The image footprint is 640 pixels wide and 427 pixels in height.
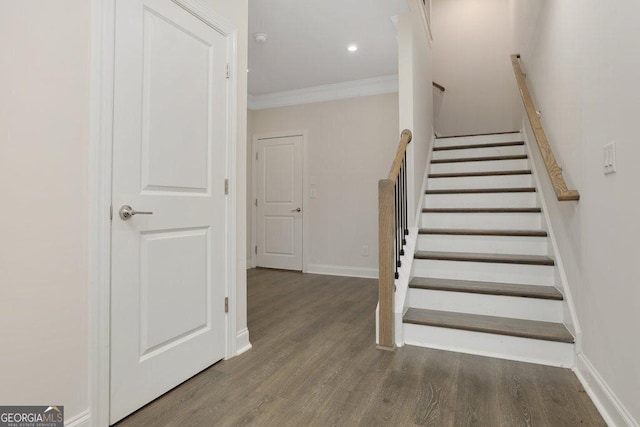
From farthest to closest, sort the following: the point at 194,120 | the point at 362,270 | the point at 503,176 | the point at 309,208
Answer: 1. the point at 309,208
2. the point at 362,270
3. the point at 503,176
4. the point at 194,120

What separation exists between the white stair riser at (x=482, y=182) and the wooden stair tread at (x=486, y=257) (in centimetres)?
96

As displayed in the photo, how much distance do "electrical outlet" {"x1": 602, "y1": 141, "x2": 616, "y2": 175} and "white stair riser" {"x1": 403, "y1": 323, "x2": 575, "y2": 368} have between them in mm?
1061

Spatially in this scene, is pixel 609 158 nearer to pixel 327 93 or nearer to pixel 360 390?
pixel 360 390

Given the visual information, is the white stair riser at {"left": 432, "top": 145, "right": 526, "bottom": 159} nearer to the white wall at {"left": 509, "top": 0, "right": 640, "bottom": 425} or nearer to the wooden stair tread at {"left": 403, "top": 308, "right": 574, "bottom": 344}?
the white wall at {"left": 509, "top": 0, "right": 640, "bottom": 425}

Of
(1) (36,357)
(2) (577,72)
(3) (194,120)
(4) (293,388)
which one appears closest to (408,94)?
(2) (577,72)

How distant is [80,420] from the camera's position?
4.36 ft

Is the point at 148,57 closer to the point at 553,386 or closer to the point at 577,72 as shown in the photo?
the point at 577,72

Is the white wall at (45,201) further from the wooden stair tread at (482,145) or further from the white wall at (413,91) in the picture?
the wooden stair tread at (482,145)

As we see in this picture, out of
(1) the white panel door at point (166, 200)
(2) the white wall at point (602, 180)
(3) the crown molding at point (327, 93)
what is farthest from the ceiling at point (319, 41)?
(2) the white wall at point (602, 180)

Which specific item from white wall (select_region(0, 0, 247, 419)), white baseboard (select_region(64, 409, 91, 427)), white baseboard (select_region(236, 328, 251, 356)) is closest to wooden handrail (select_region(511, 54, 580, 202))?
white baseboard (select_region(236, 328, 251, 356))

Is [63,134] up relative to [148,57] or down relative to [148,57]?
down

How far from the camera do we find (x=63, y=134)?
50.4 inches

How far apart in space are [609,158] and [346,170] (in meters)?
3.38

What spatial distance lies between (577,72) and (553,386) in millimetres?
1680
